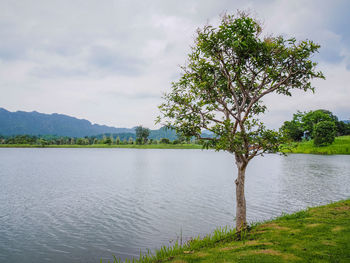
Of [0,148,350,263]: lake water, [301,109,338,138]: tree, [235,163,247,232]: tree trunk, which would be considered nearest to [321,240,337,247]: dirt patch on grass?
[235,163,247,232]: tree trunk

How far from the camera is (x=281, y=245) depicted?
34.1 feet

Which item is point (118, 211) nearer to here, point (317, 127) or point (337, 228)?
point (337, 228)

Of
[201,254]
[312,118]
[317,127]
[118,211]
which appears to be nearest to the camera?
[201,254]

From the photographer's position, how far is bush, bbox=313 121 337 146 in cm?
10275

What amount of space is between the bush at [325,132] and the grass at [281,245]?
103 metres

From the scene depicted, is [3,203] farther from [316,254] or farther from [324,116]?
[324,116]

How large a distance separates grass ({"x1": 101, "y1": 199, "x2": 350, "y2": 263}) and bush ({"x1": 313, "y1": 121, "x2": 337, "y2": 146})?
103 meters

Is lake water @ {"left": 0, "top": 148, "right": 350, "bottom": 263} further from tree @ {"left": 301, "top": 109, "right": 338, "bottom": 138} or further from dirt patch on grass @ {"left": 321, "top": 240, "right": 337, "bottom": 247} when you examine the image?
tree @ {"left": 301, "top": 109, "right": 338, "bottom": 138}

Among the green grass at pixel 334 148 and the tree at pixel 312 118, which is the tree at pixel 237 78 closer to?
the green grass at pixel 334 148

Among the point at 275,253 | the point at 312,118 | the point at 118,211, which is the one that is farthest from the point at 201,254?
the point at 312,118

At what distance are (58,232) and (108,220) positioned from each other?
3.97 meters

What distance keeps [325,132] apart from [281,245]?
11066 centimetres

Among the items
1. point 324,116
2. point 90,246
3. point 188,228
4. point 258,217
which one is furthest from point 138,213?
point 324,116

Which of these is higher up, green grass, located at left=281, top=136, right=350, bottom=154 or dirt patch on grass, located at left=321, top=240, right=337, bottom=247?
green grass, located at left=281, top=136, right=350, bottom=154
